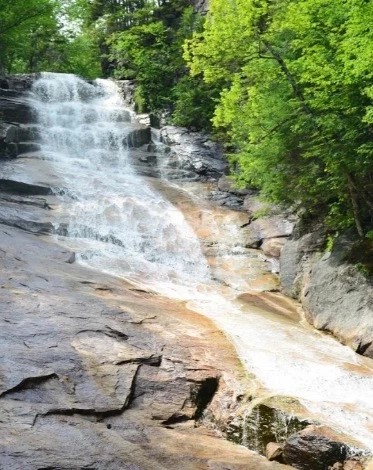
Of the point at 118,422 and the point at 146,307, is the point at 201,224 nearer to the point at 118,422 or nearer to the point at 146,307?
the point at 146,307

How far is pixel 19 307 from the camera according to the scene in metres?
7.95

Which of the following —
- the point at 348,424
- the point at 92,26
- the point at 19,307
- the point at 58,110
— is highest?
the point at 92,26

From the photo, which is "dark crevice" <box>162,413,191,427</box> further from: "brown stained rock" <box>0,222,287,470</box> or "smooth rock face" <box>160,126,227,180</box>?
"smooth rock face" <box>160,126,227,180</box>

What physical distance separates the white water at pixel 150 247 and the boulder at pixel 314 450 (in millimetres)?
564

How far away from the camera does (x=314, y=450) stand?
18.3 ft

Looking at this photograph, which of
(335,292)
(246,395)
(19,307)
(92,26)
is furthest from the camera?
(92,26)

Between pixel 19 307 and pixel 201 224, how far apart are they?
33.0ft

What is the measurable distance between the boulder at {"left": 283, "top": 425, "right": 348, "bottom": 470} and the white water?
56 centimetres

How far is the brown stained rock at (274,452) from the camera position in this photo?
5770 mm

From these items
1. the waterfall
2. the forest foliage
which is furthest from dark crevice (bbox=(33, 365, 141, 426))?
the waterfall

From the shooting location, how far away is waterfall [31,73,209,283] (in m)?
14.3

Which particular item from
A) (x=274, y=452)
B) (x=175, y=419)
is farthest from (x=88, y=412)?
(x=274, y=452)

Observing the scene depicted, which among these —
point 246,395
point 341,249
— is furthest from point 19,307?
point 341,249

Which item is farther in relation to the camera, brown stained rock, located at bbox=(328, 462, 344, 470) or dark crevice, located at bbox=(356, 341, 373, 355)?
Result: dark crevice, located at bbox=(356, 341, 373, 355)
